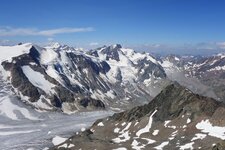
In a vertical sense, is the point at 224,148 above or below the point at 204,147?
above

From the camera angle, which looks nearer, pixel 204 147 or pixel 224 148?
pixel 224 148
